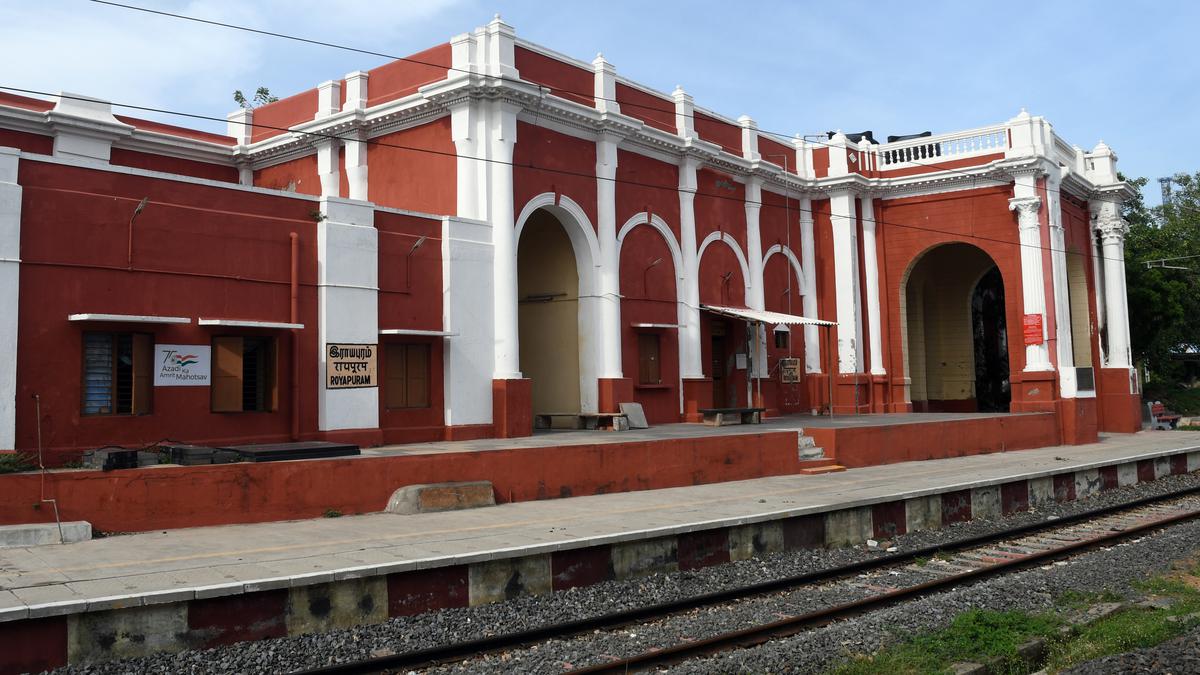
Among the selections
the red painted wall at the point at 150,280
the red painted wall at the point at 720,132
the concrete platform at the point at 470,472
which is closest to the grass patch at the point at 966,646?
the concrete platform at the point at 470,472

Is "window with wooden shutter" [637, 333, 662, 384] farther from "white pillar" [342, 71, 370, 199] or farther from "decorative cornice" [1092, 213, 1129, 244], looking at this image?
"decorative cornice" [1092, 213, 1129, 244]

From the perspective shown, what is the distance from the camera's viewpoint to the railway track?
287 inches

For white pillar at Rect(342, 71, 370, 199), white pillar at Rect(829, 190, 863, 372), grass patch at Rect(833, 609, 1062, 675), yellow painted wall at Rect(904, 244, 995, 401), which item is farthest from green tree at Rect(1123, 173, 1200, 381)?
grass patch at Rect(833, 609, 1062, 675)

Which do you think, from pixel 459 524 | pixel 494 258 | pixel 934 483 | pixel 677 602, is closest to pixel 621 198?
pixel 494 258

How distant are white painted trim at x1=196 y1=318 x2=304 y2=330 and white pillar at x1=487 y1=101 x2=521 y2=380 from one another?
4213mm

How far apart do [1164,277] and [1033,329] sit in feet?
53.1

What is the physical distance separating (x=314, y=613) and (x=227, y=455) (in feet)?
13.8

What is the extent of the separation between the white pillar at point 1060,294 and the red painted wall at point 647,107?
36.2ft

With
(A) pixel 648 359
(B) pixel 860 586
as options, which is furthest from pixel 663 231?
(B) pixel 860 586

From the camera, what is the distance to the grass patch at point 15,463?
10898 mm

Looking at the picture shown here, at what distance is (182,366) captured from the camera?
1370 cm

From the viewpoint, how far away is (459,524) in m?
11.5

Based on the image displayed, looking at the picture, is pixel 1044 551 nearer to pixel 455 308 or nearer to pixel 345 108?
pixel 455 308

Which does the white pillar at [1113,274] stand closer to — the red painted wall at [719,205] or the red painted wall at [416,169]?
the red painted wall at [719,205]
